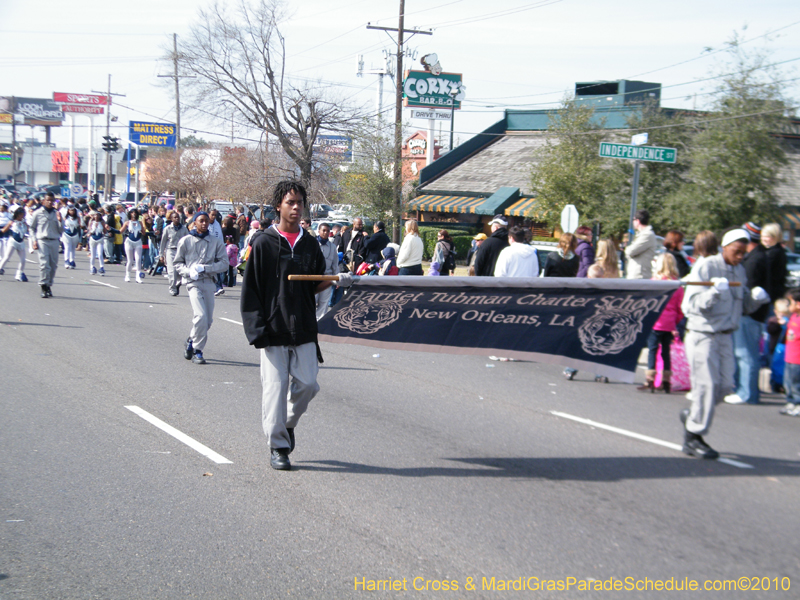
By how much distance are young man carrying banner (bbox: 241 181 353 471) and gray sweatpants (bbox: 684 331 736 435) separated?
303 cm

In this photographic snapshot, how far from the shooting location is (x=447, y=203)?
112ft

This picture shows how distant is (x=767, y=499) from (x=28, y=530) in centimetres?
489

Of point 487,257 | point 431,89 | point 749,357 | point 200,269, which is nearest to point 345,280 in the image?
point 200,269

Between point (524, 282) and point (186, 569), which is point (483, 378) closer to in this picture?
point (524, 282)

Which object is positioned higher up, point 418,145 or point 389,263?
point 418,145

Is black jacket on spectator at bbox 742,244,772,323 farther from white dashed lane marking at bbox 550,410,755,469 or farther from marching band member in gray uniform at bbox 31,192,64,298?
marching band member in gray uniform at bbox 31,192,64,298

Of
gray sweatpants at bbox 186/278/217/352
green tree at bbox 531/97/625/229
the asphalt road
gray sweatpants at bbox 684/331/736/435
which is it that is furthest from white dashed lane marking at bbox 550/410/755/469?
green tree at bbox 531/97/625/229

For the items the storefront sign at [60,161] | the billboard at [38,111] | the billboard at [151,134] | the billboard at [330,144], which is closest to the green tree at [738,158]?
the billboard at [330,144]

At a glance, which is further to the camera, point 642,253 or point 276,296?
point 642,253

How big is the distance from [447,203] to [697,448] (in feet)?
94.3

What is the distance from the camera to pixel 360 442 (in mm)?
6312

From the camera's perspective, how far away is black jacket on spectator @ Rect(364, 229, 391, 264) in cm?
1474

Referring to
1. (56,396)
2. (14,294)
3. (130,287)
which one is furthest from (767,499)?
(130,287)

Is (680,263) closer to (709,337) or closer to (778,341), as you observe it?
(778,341)
